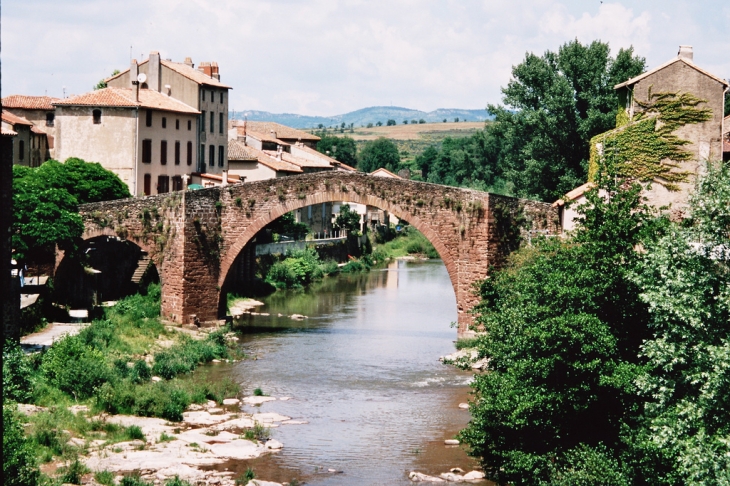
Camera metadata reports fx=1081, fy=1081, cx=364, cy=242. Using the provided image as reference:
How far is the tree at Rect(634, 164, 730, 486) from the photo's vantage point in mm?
15430

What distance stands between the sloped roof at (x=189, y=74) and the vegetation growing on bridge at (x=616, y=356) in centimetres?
3061

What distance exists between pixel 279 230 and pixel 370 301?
434 inches

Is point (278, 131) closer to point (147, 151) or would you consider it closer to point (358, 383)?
point (147, 151)

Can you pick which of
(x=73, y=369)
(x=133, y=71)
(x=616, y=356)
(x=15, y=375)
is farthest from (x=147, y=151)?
(x=616, y=356)

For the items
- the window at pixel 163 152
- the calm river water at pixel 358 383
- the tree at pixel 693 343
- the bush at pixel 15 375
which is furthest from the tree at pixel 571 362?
the window at pixel 163 152

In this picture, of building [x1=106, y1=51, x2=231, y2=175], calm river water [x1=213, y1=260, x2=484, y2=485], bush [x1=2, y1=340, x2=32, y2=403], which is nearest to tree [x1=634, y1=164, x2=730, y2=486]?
calm river water [x1=213, y1=260, x2=484, y2=485]

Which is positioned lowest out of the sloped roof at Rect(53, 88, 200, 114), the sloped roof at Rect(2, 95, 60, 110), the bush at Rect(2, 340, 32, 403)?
the bush at Rect(2, 340, 32, 403)

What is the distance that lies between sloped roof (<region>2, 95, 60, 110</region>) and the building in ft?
15.5

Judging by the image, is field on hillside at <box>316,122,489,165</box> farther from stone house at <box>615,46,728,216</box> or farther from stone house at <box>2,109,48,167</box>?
stone house at <box>615,46,728,216</box>

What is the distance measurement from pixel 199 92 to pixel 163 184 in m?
5.66

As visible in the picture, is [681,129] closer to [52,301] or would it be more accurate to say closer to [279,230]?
[52,301]

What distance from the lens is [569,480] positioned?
1750 centimetres

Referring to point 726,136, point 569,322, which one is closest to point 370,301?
point 726,136

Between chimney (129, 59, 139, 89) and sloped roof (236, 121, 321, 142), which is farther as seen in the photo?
sloped roof (236, 121, 321, 142)
